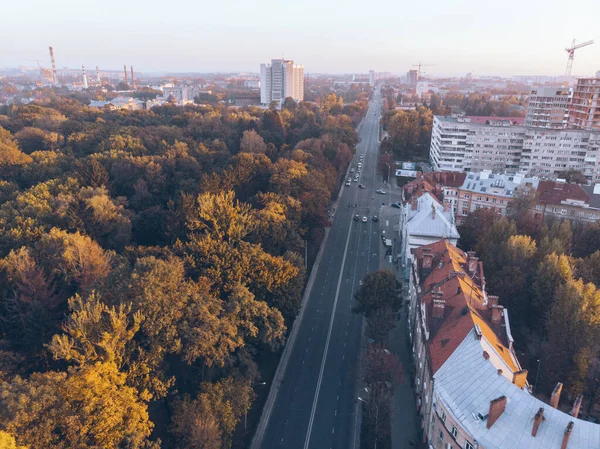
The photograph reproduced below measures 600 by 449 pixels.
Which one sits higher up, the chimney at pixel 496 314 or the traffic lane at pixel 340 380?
the chimney at pixel 496 314

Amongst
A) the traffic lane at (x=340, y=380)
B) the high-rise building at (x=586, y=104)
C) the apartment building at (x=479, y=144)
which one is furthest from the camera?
the high-rise building at (x=586, y=104)

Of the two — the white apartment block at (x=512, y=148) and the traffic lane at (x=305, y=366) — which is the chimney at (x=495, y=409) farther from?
the white apartment block at (x=512, y=148)

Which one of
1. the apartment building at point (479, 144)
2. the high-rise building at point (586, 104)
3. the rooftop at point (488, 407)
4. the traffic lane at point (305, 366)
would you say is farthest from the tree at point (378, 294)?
the high-rise building at point (586, 104)

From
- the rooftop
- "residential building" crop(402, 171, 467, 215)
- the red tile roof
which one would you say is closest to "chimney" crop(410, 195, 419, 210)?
"residential building" crop(402, 171, 467, 215)

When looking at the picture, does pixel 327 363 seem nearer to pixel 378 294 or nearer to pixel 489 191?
pixel 378 294

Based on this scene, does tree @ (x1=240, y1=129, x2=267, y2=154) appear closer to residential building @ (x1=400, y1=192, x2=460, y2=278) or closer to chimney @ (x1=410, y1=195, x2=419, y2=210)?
chimney @ (x1=410, y1=195, x2=419, y2=210)

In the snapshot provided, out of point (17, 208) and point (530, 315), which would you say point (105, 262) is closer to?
point (17, 208)

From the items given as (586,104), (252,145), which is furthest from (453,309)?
(586,104)
